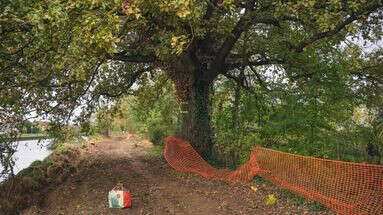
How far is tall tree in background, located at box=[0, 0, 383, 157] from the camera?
1031 cm

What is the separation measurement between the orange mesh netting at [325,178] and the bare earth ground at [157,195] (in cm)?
42

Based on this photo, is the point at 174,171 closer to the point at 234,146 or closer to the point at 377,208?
the point at 234,146

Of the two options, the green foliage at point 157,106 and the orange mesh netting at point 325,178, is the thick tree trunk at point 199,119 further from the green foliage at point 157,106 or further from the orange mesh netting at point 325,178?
the green foliage at point 157,106

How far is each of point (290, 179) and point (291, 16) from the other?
5.37m

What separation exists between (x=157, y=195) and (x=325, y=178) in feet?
14.3

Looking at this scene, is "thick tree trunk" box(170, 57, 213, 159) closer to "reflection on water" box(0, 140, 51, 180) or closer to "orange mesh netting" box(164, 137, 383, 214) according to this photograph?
"orange mesh netting" box(164, 137, 383, 214)

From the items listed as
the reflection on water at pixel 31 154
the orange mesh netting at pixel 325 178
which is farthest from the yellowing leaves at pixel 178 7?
the reflection on water at pixel 31 154

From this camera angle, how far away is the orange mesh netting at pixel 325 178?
8.70m

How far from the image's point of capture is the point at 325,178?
9.68 metres

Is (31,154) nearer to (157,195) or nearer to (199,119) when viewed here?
(199,119)

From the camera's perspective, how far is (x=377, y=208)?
28.2ft

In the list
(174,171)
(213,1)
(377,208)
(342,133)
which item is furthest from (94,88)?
(377,208)

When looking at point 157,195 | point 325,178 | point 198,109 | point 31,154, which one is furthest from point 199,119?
point 31,154

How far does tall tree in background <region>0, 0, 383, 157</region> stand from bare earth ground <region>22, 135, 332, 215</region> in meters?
2.49
